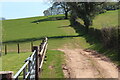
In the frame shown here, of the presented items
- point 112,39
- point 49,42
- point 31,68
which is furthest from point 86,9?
point 31,68

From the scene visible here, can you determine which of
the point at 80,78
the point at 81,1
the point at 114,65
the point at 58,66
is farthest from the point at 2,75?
the point at 81,1

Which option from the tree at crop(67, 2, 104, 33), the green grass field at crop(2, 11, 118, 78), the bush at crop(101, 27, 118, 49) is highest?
the tree at crop(67, 2, 104, 33)

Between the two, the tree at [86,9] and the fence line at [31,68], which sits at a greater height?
the tree at [86,9]

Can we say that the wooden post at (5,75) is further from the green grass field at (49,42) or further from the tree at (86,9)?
the tree at (86,9)

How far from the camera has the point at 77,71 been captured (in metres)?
10.1

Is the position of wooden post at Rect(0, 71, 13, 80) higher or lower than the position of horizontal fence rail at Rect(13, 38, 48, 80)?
higher

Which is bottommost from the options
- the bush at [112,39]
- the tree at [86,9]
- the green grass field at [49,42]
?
the green grass field at [49,42]

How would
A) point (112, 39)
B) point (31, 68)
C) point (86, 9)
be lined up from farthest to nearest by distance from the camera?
point (86, 9) < point (112, 39) < point (31, 68)

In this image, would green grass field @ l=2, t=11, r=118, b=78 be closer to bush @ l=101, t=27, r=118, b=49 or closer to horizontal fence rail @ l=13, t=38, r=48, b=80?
horizontal fence rail @ l=13, t=38, r=48, b=80

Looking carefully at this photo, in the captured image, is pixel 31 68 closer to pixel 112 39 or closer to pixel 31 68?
pixel 31 68

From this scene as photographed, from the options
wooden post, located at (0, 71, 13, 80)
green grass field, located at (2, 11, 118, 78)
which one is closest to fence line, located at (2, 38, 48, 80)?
wooden post, located at (0, 71, 13, 80)

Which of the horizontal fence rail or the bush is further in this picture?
the bush

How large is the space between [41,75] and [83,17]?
25.9m

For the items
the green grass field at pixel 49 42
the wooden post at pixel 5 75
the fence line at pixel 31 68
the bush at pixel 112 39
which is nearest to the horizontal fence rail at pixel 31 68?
the fence line at pixel 31 68
